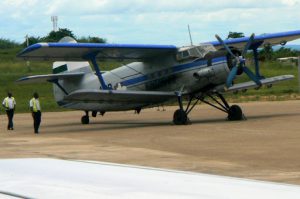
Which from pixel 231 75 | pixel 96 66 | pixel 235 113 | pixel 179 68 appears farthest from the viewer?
pixel 235 113

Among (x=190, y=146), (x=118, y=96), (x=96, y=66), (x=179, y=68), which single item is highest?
(x=96, y=66)

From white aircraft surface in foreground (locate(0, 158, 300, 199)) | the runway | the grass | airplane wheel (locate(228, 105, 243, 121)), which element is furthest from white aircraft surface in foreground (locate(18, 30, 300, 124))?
white aircraft surface in foreground (locate(0, 158, 300, 199))

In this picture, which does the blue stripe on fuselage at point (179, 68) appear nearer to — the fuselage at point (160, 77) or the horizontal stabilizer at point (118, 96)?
the fuselage at point (160, 77)

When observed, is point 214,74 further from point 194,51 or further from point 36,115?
point 36,115

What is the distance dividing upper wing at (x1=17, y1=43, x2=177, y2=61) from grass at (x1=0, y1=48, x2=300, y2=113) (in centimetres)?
→ 380

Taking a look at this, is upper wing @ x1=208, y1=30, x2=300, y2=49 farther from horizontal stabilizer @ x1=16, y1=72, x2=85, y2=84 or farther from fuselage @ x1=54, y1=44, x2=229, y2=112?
horizontal stabilizer @ x1=16, y1=72, x2=85, y2=84

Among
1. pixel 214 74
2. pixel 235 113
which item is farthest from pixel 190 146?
pixel 235 113

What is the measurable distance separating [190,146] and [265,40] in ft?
38.4

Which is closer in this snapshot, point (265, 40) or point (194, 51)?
→ point (194, 51)

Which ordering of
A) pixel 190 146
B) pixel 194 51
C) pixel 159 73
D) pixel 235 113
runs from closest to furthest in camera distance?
pixel 190 146, pixel 194 51, pixel 235 113, pixel 159 73

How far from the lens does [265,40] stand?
1172 inches

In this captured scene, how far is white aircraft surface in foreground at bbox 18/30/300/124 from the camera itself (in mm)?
26250

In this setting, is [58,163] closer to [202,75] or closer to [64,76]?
[202,75]

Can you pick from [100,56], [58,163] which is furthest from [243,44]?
[58,163]
